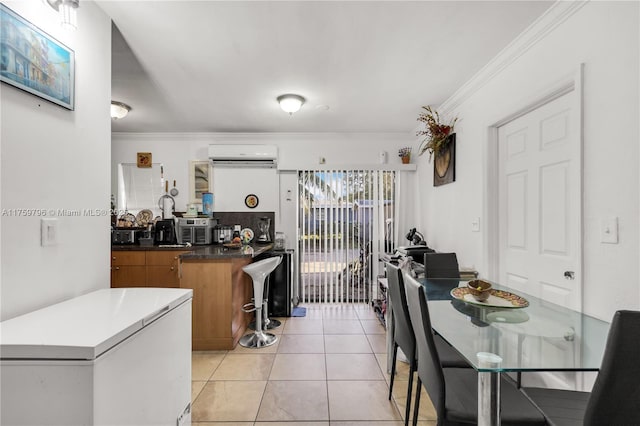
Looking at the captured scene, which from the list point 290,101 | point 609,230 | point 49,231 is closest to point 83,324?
point 49,231

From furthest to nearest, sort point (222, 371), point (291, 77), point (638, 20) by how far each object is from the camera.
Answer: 1. point (291, 77)
2. point (222, 371)
3. point (638, 20)

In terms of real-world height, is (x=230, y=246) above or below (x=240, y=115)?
below

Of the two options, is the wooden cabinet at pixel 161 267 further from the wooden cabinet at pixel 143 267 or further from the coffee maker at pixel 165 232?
the coffee maker at pixel 165 232

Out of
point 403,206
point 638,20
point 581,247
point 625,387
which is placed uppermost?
point 638,20

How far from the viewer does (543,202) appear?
6.75 feet

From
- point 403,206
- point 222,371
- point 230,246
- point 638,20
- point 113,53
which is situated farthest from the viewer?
point 403,206

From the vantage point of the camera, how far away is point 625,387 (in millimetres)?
905

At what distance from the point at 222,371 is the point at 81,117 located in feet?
6.80

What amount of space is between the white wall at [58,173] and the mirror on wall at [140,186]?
9.54 feet

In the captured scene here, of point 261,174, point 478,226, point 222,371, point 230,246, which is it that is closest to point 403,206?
point 478,226

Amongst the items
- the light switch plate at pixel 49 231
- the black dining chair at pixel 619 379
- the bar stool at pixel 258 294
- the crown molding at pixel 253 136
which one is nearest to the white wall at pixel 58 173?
the light switch plate at pixel 49 231

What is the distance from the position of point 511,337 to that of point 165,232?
3834mm

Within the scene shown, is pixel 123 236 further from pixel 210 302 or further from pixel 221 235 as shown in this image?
pixel 210 302

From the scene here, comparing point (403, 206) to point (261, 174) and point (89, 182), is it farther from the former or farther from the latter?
point (89, 182)
